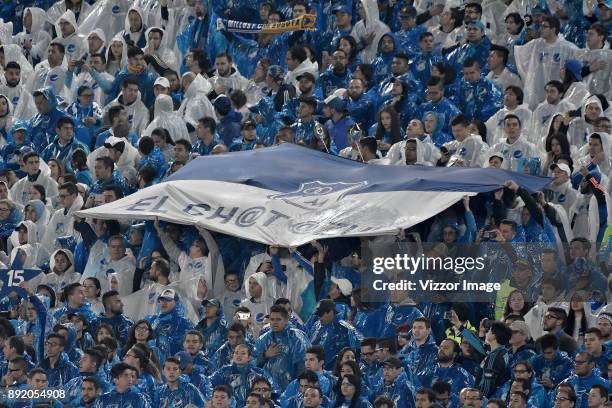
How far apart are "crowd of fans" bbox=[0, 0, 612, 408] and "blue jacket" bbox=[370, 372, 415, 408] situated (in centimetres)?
2

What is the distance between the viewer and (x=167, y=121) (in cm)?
2697

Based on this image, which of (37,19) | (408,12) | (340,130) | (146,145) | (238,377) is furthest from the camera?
(37,19)

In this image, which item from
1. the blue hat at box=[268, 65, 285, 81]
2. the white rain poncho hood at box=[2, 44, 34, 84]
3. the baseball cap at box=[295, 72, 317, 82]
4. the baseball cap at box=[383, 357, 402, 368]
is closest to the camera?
the baseball cap at box=[383, 357, 402, 368]

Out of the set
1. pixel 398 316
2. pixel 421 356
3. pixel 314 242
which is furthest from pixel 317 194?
pixel 421 356

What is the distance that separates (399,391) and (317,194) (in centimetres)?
379

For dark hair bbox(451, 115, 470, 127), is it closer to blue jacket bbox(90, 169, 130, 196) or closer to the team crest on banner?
the team crest on banner

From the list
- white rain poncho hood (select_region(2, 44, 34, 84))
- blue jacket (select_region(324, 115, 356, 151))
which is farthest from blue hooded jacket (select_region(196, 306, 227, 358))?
white rain poncho hood (select_region(2, 44, 34, 84))

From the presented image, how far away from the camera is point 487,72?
26531 millimetres

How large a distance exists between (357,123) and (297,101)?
89 cm

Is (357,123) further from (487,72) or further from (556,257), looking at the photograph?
(556,257)

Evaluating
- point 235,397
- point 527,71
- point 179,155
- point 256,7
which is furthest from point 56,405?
point 256,7

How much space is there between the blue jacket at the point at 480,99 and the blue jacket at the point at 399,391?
5.72 m

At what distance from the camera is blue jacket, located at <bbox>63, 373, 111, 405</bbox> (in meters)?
21.3

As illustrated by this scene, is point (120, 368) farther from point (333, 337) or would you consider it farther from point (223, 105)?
point (223, 105)
